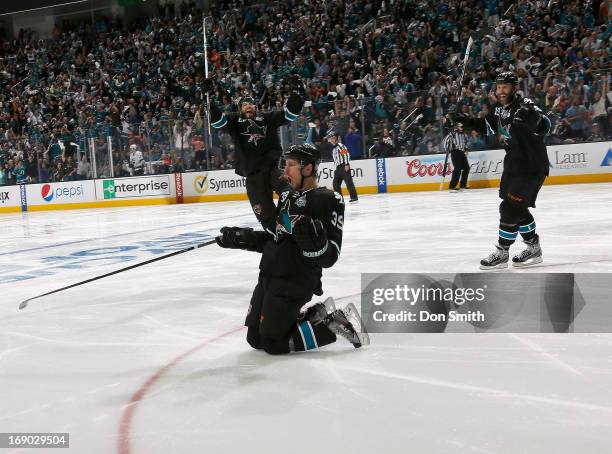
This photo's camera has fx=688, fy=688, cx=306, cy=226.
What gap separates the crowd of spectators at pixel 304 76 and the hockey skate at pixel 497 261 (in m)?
9.07

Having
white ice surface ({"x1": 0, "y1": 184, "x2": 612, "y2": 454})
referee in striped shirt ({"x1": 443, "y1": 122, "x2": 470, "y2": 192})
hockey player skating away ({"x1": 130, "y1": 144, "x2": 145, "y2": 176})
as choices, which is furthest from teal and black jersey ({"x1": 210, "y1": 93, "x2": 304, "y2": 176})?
hockey player skating away ({"x1": 130, "y1": 144, "x2": 145, "y2": 176})

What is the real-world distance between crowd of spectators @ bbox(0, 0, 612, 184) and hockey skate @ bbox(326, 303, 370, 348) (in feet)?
36.7

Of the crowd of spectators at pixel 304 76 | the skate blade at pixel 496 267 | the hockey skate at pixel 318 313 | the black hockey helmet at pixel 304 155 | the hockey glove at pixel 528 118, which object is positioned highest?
the crowd of spectators at pixel 304 76

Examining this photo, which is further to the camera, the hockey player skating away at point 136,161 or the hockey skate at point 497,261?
the hockey player skating away at point 136,161

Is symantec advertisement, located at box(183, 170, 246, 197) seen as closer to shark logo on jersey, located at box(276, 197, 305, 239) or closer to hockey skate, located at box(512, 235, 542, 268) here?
hockey skate, located at box(512, 235, 542, 268)

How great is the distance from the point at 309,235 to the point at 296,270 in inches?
11.9

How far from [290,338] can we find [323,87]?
49.8 ft

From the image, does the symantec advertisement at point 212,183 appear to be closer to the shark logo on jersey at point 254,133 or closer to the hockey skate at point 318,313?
the shark logo on jersey at point 254,133

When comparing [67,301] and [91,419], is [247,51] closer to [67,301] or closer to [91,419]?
[67,301]

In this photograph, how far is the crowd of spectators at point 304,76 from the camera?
50.3 feet

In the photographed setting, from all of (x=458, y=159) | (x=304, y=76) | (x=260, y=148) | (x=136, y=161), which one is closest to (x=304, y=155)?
(x=260, y=148)

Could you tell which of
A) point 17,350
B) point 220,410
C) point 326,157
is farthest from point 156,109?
point 220,410

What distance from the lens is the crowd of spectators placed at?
15.3m

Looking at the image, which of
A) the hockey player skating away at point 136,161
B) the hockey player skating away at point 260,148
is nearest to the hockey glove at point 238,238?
the hockey player skating away at point 260,148
